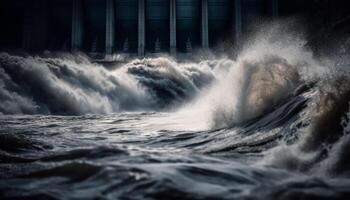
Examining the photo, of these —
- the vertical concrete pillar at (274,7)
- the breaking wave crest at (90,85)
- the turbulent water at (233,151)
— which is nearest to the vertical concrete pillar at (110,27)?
the breaking wave crest at (90,85)

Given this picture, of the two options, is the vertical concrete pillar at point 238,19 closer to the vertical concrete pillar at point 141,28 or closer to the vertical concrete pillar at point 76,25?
the vertical concrete pillar at point 141,28

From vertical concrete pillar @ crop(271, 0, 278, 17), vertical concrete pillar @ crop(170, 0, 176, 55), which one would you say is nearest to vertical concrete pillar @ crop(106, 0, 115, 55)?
vertical concrete pillar @ crop(170, 0, 176, 55)

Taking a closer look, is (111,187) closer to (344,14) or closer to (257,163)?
(257,163)

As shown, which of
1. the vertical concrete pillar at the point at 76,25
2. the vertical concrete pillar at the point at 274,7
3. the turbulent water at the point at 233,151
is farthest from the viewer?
the vertical concrete pillar at the point at 274,7

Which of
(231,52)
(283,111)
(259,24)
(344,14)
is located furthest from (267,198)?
(259,24)

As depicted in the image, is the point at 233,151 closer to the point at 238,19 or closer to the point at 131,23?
the point at 238,19

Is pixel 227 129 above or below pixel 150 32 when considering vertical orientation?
below

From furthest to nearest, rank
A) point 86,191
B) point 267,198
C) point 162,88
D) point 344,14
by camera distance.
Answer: point 344,14 → point 162,88 → point 86,191 → point 267,198
